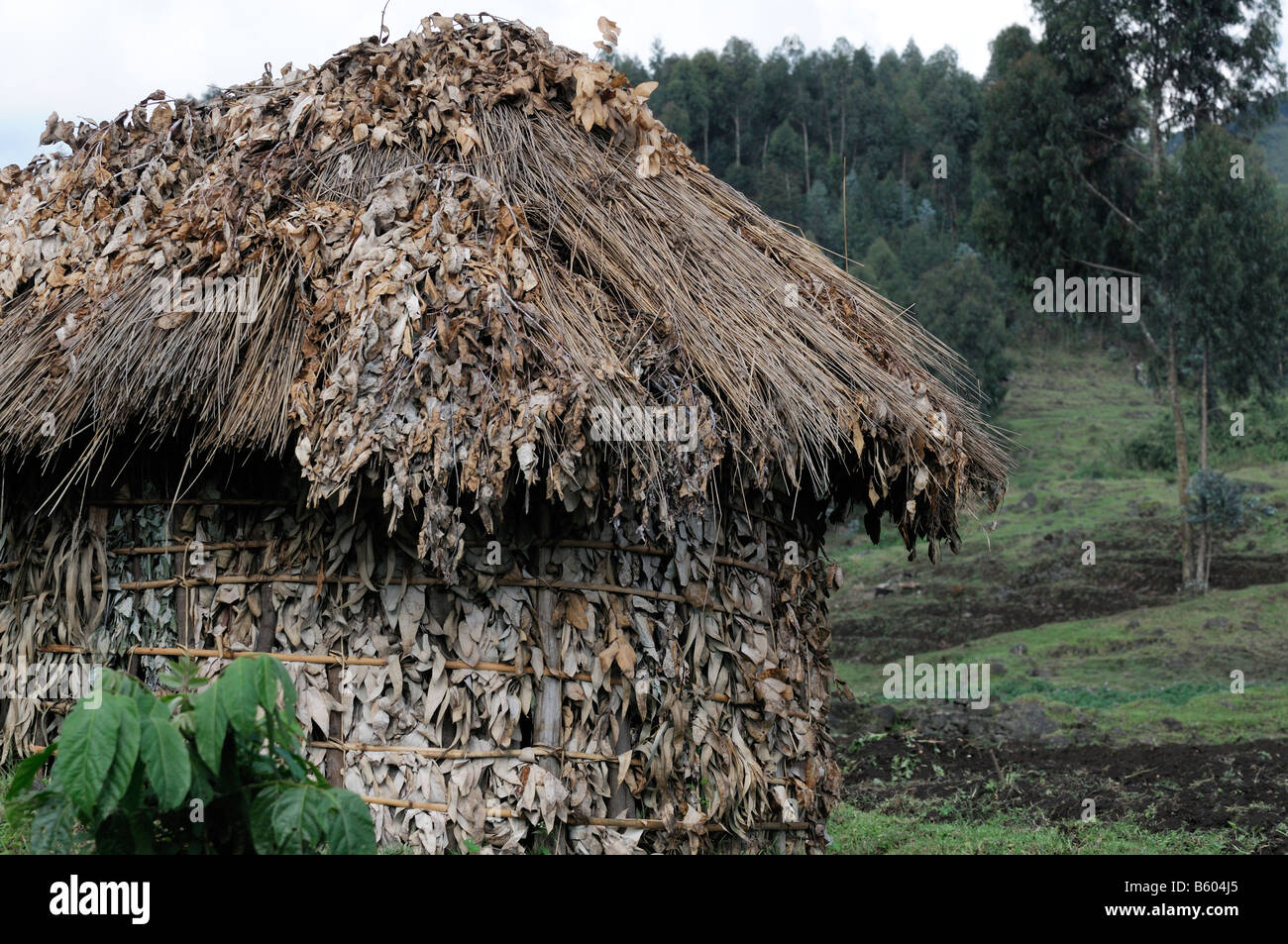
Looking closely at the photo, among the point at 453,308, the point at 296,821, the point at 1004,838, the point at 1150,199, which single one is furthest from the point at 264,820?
the point at 1150,199

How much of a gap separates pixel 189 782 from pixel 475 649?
1909 mm

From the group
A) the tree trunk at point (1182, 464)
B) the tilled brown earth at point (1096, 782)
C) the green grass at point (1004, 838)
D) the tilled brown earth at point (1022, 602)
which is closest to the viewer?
the green grass at point (1004, 838)

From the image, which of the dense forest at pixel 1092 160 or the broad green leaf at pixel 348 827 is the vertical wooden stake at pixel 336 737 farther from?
the dense forest at pixel 1092 160

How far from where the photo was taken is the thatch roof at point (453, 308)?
475cm

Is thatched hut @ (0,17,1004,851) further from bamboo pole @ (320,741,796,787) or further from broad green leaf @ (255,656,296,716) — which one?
broad green leaf @ (255,656,296,716)

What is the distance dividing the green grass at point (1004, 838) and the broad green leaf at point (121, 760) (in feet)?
15.7

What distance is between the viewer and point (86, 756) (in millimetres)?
3105

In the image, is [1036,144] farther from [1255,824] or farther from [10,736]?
[10,736]

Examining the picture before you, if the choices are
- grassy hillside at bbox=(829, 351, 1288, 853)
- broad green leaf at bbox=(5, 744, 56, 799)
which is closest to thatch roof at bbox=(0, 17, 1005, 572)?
broad green leaf at bbox=(5, 744, 56, 799)

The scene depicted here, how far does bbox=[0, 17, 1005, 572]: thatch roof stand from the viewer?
475cm

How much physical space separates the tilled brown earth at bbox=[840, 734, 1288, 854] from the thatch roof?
139 inches

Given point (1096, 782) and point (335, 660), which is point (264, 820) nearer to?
point (335, 660)

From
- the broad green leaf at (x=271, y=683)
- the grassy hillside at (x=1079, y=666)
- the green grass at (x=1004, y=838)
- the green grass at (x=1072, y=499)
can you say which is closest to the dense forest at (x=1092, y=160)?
the green grass at (x=1072, y=499)

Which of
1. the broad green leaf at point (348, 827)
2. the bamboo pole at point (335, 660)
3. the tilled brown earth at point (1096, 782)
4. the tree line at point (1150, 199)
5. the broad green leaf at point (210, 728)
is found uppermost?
the tree line at point (1150, 199)
